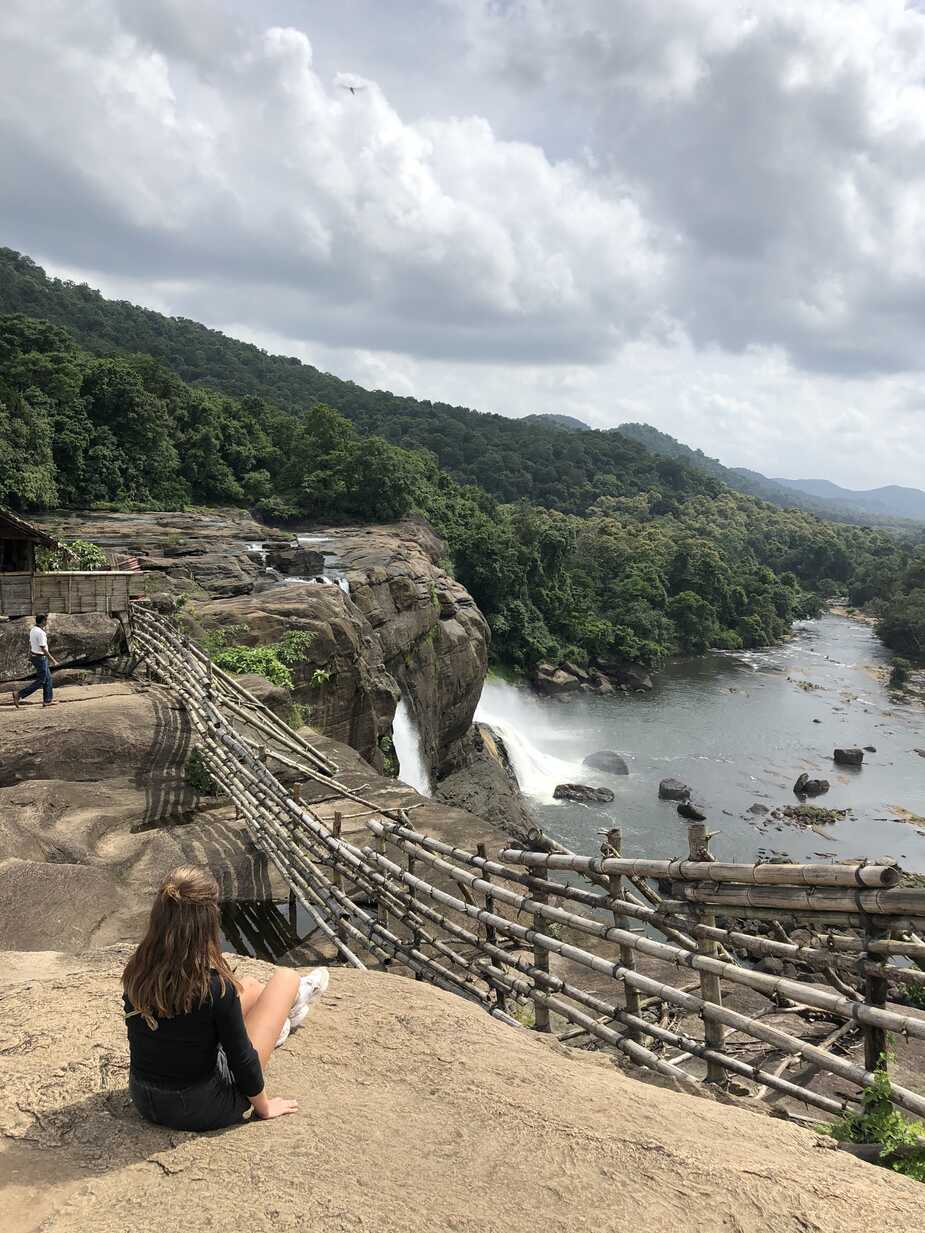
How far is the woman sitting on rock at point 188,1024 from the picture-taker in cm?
324

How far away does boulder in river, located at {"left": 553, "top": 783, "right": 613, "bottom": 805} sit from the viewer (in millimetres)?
28281

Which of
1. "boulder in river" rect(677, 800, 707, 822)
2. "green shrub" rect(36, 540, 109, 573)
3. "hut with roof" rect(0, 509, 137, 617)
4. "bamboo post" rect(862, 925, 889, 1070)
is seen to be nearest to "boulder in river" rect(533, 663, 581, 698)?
"boulder in river" rect(677, 800, 707, 822)

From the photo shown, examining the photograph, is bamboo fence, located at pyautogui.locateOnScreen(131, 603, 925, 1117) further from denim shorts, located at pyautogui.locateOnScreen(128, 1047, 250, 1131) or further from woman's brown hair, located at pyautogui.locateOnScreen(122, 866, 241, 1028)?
woman's brown hair, located at pyautogui.locateOnScreen(122, 866, 241, 1028)

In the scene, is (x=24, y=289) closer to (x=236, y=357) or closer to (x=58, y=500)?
(x=236, y=357)

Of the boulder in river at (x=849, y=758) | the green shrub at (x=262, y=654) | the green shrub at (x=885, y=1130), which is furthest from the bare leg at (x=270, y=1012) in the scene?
the boulder in river at (x=849, y=758)

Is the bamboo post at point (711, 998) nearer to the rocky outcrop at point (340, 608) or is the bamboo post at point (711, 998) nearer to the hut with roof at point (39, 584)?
the rocky outcrop at point (340, 608)

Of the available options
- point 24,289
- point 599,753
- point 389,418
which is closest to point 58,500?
point 599,753

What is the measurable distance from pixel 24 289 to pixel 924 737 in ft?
282

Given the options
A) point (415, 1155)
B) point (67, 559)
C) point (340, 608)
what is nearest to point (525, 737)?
point (340, 608)

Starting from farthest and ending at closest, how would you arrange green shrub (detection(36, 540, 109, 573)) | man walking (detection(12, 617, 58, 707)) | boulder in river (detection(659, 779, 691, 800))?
boulder in river (detection(659, 779, 691, 800))
green shrub (detection(36, 540, 109, 573))
man walking (detection(12, 617, 58, 707))

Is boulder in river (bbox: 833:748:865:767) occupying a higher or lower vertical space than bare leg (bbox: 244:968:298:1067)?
lower

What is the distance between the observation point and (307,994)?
438 centimetres

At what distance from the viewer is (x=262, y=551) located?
26.6 meters

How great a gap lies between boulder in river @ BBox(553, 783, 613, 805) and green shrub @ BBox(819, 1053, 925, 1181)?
24.8 m
